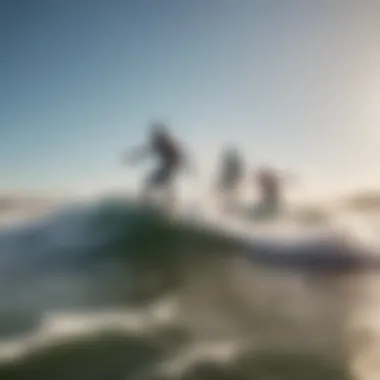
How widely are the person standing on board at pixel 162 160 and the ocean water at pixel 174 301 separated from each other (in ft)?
0.17

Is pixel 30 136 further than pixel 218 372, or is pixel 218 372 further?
pixel 30 136

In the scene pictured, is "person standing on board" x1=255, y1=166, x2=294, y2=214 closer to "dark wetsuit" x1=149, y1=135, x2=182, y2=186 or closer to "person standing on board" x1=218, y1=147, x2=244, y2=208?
"person standing on board" x1=218, y1=147, x2=244, y2=208

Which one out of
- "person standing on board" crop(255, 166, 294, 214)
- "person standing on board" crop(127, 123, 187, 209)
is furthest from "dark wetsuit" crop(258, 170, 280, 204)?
"person standing on board" crop(127, 123, 187, 209)

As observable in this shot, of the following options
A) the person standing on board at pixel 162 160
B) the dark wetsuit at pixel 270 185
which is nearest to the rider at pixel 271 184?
the dark wetsuit at pixel 270 185

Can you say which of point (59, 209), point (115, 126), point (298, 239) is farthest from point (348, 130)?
point (59, 209)

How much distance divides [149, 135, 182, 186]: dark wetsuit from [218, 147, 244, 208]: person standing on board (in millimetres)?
90

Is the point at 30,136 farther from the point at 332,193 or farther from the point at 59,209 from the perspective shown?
the point at 332,193

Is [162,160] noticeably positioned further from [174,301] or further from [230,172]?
[174,301]

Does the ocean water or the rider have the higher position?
the rider

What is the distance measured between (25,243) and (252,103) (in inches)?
21.2

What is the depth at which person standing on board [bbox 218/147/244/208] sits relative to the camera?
1.33 metres

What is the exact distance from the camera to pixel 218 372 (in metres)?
1.25

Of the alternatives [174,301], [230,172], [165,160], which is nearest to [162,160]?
[165,160]

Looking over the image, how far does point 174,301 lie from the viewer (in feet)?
4.28
